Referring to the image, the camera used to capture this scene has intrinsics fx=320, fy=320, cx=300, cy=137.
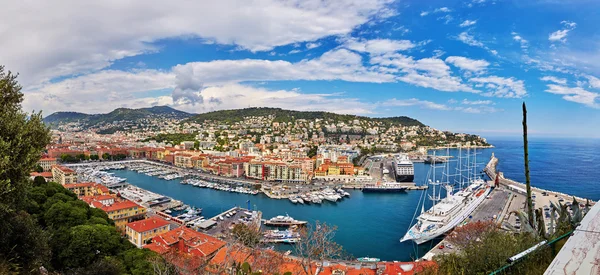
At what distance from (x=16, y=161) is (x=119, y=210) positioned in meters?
10.6

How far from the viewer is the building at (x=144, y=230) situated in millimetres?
10272

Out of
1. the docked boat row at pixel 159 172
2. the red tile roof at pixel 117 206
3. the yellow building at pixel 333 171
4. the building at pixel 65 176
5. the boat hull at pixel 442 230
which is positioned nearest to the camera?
the boat hull at pixel 442 230

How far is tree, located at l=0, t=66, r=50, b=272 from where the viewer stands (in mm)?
2803

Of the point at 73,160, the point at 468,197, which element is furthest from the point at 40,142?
the point at 73,160

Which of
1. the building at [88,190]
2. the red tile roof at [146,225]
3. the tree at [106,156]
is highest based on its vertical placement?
the tree at [106,156]

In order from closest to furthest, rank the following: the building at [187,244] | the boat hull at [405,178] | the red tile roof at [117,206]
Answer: the building at [187,244] → the red tile roof at [117,206] → the boat hull at [405,178]

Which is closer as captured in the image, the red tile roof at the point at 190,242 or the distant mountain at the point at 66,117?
the red tile roof at the point at 190,242

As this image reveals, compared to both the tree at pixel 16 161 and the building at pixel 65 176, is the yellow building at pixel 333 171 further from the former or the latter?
the tree at pixel 16 161

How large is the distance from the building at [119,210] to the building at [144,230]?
1430 mm

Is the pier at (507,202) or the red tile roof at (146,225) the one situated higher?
the red tile roof at (146,225)

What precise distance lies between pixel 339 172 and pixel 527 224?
892 inches

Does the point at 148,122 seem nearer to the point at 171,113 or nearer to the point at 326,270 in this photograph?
the point at 171,113

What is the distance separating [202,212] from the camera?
1543cm

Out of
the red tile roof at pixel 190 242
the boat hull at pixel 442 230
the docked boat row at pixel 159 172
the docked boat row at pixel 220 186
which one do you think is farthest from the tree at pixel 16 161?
the docked boat row at pixel 159 172
